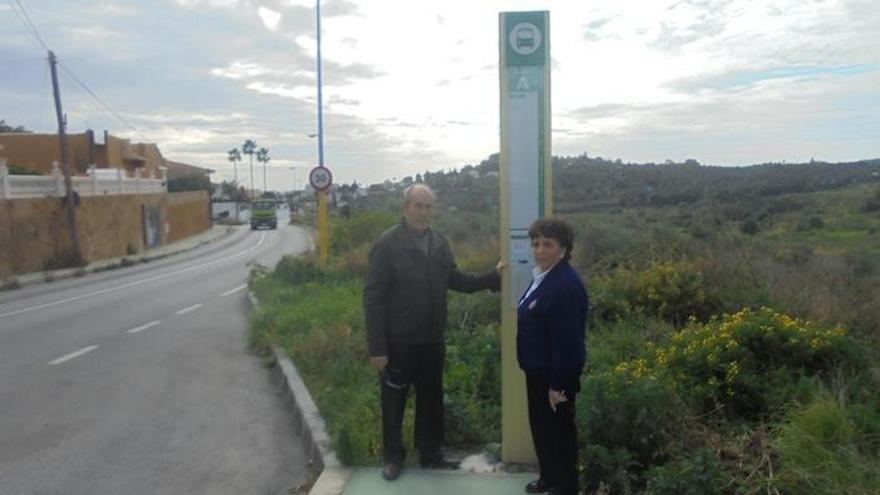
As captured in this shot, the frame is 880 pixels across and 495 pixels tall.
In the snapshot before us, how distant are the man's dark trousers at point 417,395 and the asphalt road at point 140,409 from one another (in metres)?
0.97

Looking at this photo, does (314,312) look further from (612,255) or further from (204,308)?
(204,308)

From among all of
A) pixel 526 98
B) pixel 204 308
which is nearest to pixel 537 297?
pixel 526 98

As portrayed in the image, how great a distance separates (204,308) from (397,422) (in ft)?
42.1

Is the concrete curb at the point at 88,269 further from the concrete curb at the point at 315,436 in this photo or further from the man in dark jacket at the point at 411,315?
the man in dark jacket at the point at 411,315

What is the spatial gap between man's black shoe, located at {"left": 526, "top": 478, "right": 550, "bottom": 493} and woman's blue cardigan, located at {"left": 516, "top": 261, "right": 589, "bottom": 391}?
0.65 meters

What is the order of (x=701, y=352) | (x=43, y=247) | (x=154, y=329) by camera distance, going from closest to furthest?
(x=701, y=352)
(x=154, y=329)
(x=43, y=247)

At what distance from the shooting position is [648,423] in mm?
4984

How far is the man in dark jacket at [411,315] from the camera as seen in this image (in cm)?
549

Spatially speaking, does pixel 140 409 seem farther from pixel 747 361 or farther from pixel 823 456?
pixel 823 456

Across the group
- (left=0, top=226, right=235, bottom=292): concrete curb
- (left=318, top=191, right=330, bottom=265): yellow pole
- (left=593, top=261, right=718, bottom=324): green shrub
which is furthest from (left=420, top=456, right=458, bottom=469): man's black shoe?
(left=0, top=226, right=235, bottom=292): concrete curb

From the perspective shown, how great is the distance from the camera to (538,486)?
16.7 ft

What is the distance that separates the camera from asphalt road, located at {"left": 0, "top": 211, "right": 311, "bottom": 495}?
6430mm

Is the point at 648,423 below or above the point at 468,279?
below

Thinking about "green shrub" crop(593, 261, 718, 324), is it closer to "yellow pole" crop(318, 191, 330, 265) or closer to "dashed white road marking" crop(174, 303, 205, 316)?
"dashed white road marking" crop(174, 303, 205, 316)
